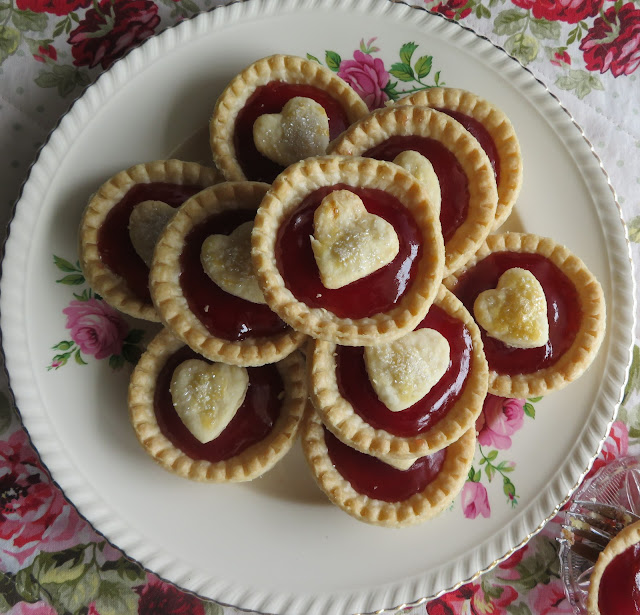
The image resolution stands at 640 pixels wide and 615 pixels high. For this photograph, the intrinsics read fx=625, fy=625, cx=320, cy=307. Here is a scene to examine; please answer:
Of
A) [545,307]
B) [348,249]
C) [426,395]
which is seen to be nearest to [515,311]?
[545,307]

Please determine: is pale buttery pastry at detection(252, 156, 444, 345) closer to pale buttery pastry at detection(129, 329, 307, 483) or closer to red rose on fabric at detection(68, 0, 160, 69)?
pale buttery pastry at detection(129, 329, 307, 483)

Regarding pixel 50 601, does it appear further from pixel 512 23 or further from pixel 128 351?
pixel 512 23

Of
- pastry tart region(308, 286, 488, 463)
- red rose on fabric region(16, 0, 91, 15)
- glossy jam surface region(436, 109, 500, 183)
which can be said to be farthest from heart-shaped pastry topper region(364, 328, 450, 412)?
red rose on fabric region(16, 0, 91, 15)

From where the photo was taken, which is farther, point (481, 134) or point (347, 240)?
point (481, 134)

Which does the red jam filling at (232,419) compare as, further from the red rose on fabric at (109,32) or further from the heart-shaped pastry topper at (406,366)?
the red rose on fabric at (109,32)

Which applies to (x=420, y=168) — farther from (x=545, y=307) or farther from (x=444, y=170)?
(x=545, y=307)
